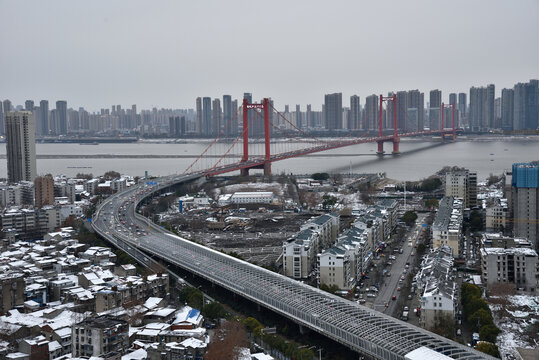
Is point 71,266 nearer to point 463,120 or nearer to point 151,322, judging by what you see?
point 151,322

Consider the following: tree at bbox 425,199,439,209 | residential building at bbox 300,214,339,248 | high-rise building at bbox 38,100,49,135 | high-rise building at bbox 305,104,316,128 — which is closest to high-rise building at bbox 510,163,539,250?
residential building at bbox 300,214,339,248

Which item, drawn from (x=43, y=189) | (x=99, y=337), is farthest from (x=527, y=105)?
(x=99, y=337)

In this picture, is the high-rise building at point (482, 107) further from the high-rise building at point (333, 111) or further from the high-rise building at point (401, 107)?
the high-rise building at point (333, 111)

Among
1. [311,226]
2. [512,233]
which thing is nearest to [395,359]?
[311,226]

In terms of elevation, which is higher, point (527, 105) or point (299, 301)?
point (527, 105)

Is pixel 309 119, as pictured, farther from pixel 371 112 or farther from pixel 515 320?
pixel 515 320

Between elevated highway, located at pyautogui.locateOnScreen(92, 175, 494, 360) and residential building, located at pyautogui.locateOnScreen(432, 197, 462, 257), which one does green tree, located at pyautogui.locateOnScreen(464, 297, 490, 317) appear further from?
residential building, located at pyautogui.locateOnScreen(432, 197, 462, 257)
